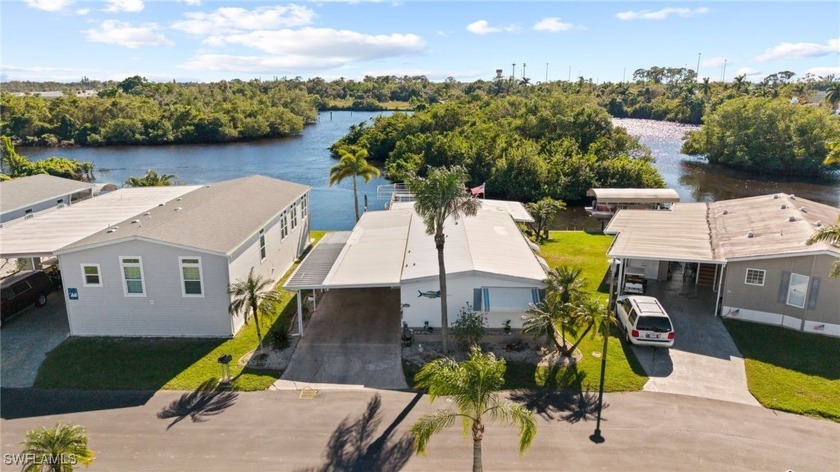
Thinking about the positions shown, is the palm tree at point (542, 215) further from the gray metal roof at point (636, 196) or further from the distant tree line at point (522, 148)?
the distant tree line at point (522, 148)

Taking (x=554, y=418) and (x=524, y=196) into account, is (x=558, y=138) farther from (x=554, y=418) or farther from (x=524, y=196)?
(x=554, y=418)

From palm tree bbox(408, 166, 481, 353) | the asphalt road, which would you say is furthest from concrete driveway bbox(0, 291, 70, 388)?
palm tree bbox(408, 166, 481, 353)

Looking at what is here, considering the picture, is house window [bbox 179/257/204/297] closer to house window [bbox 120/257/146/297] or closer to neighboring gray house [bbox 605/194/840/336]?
house window [bbox 120/257/146/297]

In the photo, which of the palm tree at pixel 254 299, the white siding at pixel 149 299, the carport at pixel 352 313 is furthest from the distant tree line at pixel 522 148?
the palm tree at pixel 254 299

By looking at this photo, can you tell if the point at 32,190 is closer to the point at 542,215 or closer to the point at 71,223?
the point at 71,223

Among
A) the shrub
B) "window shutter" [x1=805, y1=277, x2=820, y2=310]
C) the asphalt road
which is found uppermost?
"window shutter" [x1=805, y1=277, x2=820, y2=310]

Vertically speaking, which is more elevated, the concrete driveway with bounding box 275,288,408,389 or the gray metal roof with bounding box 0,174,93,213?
the gray metal roof with bounding box 0,174,93,213
